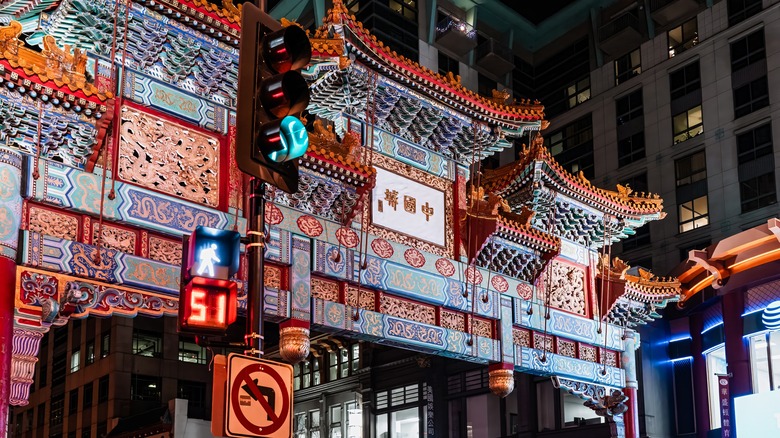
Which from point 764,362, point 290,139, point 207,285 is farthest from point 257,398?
point 764,362

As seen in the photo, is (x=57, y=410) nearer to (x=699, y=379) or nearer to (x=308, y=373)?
(x=308, y=373)

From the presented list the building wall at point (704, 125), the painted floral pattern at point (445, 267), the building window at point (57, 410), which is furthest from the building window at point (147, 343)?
the painted floral pattern at point (445, 267)

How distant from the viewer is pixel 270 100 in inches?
257

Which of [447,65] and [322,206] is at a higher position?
[447,65]

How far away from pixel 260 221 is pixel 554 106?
40.6m

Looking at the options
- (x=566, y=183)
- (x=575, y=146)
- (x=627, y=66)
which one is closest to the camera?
(x=566, y=183)

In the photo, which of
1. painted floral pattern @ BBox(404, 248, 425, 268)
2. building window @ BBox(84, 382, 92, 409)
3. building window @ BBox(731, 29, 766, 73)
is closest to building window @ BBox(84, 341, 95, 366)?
building window @ BBox(84, 382, 92, 409)

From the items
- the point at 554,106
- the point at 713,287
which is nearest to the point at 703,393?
the point at 713,287

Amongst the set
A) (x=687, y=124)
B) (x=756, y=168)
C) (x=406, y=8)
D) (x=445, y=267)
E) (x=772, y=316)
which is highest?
(x=406, y=8)

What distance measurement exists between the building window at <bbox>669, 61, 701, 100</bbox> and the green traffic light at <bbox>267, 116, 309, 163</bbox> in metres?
35.6

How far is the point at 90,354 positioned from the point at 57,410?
4999 millimetres

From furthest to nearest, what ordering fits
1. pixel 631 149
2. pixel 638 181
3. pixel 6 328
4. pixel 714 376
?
pixel 631 149 < pixel 638 181 < pixel 714 376 < pixel 6 328

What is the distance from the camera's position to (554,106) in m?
46.8

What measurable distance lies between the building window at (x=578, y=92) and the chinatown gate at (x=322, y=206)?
78.4 feet
